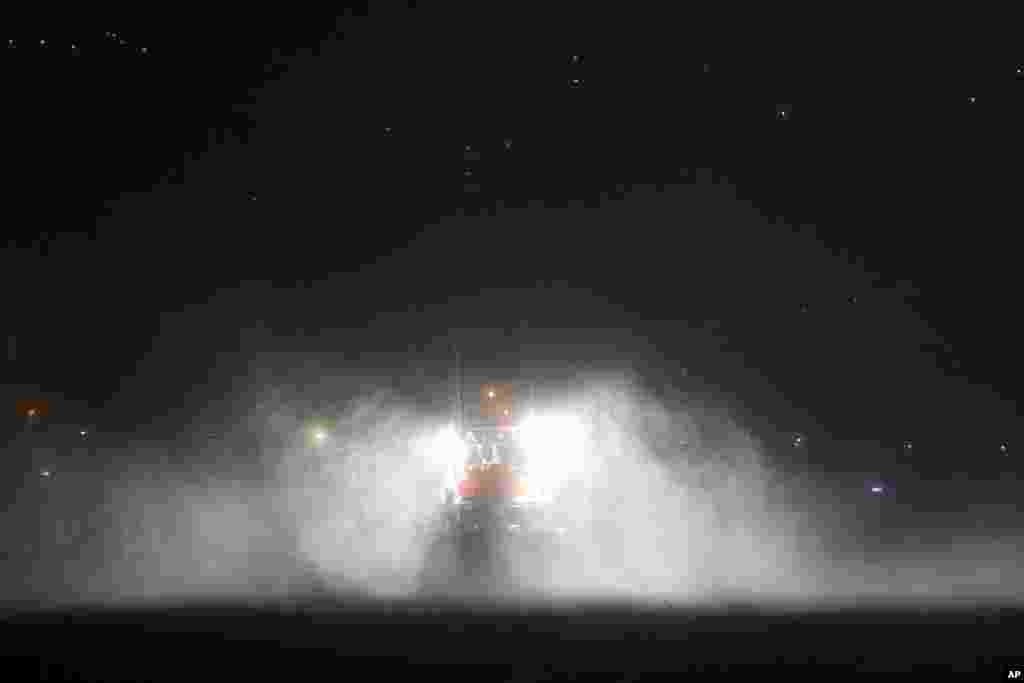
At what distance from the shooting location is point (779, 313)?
1492 inches

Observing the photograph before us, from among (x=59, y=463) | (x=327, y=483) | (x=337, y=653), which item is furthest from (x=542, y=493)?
(x=59, y=463)

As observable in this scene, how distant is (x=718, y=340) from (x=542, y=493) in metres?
20.9

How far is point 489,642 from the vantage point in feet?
34.6

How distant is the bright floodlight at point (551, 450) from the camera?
748 inches

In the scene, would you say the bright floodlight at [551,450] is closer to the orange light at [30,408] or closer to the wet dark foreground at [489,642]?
the wet dark foreground at [489,642]

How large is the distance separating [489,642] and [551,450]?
1055 cm

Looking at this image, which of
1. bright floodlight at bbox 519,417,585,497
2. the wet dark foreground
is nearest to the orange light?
bright floodlight at bbox 519,417,585,497

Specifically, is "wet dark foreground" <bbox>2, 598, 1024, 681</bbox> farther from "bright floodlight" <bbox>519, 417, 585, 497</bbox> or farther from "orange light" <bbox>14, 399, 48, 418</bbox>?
"orange light" <bbox>14, 399, 48, 418</bbox>

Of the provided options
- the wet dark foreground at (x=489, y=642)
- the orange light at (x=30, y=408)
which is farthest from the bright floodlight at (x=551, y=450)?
the orange light at (x=30, y=408)

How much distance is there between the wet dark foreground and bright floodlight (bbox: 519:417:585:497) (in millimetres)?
6020

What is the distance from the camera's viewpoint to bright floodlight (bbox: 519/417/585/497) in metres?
19.0

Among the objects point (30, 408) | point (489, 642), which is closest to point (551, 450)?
point (489, 642)

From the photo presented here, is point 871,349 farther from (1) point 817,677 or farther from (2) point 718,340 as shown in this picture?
(1) point 817,677

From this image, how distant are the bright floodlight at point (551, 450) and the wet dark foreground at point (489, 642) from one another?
602 cm
